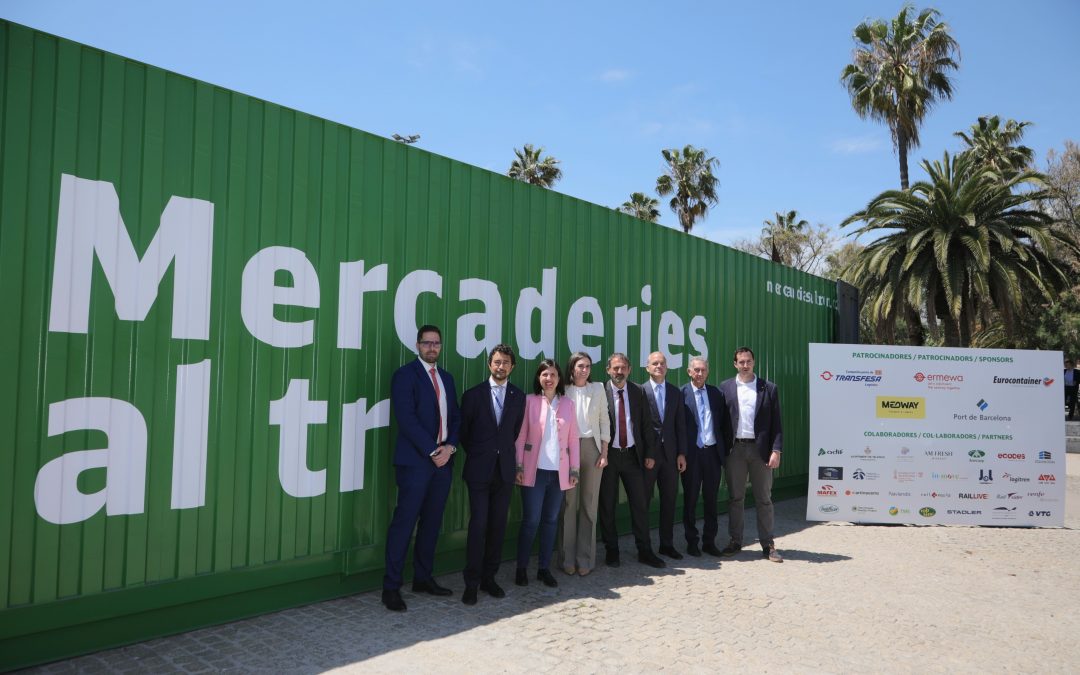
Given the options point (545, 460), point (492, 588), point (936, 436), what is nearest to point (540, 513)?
point (545, 460)

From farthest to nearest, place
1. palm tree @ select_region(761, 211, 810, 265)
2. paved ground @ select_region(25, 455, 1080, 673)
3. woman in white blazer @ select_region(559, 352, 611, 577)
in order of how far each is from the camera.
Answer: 1. palm tree @ select_region(761, 211, 810, 265)
2. woman in white blazer @ select_region(559, 352, 611, 577)
3. paved ground @ select_region(25, 455, 1080, 673)

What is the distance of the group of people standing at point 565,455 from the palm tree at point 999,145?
23465 millimetres

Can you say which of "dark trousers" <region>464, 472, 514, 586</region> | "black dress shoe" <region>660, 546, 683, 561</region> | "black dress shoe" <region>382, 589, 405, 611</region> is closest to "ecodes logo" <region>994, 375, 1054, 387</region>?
"black dress shoe" <region>660, 546, 683, 561</region>

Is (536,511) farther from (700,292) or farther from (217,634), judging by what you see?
(700,292)

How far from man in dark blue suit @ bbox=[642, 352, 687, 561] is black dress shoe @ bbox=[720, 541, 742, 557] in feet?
1.29

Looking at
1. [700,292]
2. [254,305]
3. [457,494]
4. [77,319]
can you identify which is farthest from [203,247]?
[700,292]

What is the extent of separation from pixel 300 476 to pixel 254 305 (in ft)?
3.53

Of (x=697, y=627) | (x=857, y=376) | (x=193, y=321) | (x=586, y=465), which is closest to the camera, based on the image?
(x=193, y=321)

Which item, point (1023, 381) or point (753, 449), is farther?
point (1023, 381)

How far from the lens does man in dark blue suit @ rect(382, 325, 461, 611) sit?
4605mm

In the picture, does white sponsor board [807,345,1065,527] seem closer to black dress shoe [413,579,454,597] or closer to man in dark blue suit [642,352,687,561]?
man in dark blue suit [642,352,687,561]

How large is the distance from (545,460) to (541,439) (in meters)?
0.15

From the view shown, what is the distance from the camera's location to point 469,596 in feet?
15.4

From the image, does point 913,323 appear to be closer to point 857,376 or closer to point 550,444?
point 857,376
